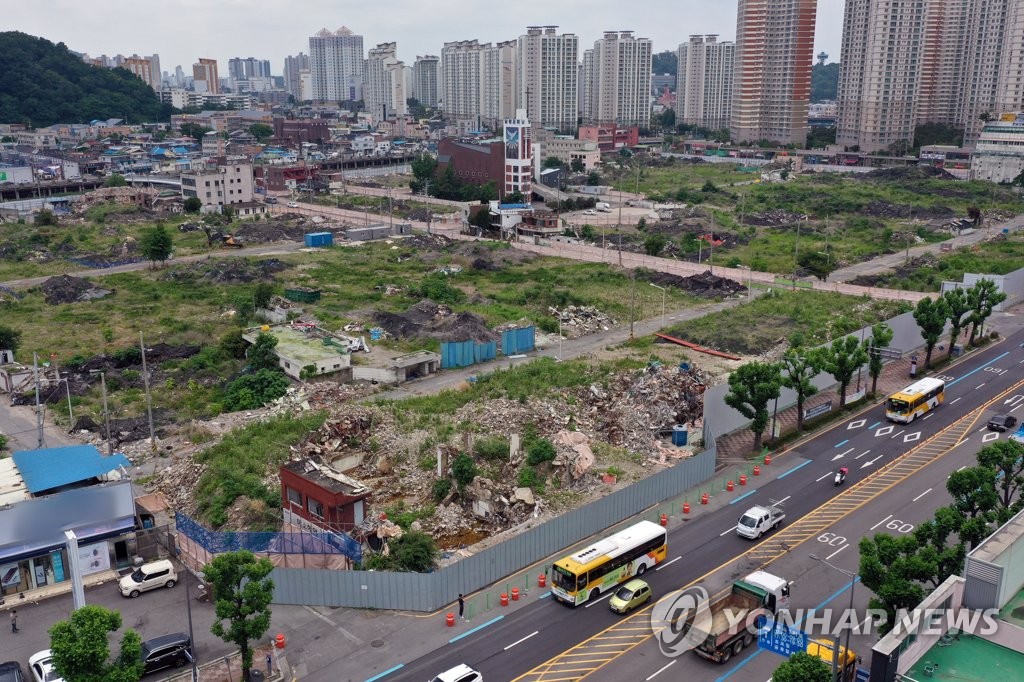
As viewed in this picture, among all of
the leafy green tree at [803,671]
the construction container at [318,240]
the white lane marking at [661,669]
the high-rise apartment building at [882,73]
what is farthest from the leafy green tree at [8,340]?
the high-rise apartment building at [882,73]

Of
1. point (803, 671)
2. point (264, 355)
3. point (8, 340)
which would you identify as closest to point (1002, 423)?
point (803, 671)

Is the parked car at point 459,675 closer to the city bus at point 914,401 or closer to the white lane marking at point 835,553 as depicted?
the white lane marking at point 835,553

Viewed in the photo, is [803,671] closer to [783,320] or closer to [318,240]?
[783,320]

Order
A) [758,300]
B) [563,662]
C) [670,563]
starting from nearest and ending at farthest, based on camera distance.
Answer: [563,662], [670,563], [758,300]

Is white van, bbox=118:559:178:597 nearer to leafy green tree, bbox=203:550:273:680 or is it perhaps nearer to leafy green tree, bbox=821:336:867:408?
leafy green tree, bbox=203:550:273:680

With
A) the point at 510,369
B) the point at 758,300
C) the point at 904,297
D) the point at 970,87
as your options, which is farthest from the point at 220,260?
the point at 970,87

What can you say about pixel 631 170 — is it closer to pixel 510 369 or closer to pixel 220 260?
pixel 220 260

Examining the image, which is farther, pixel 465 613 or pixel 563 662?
pixel 465 613
